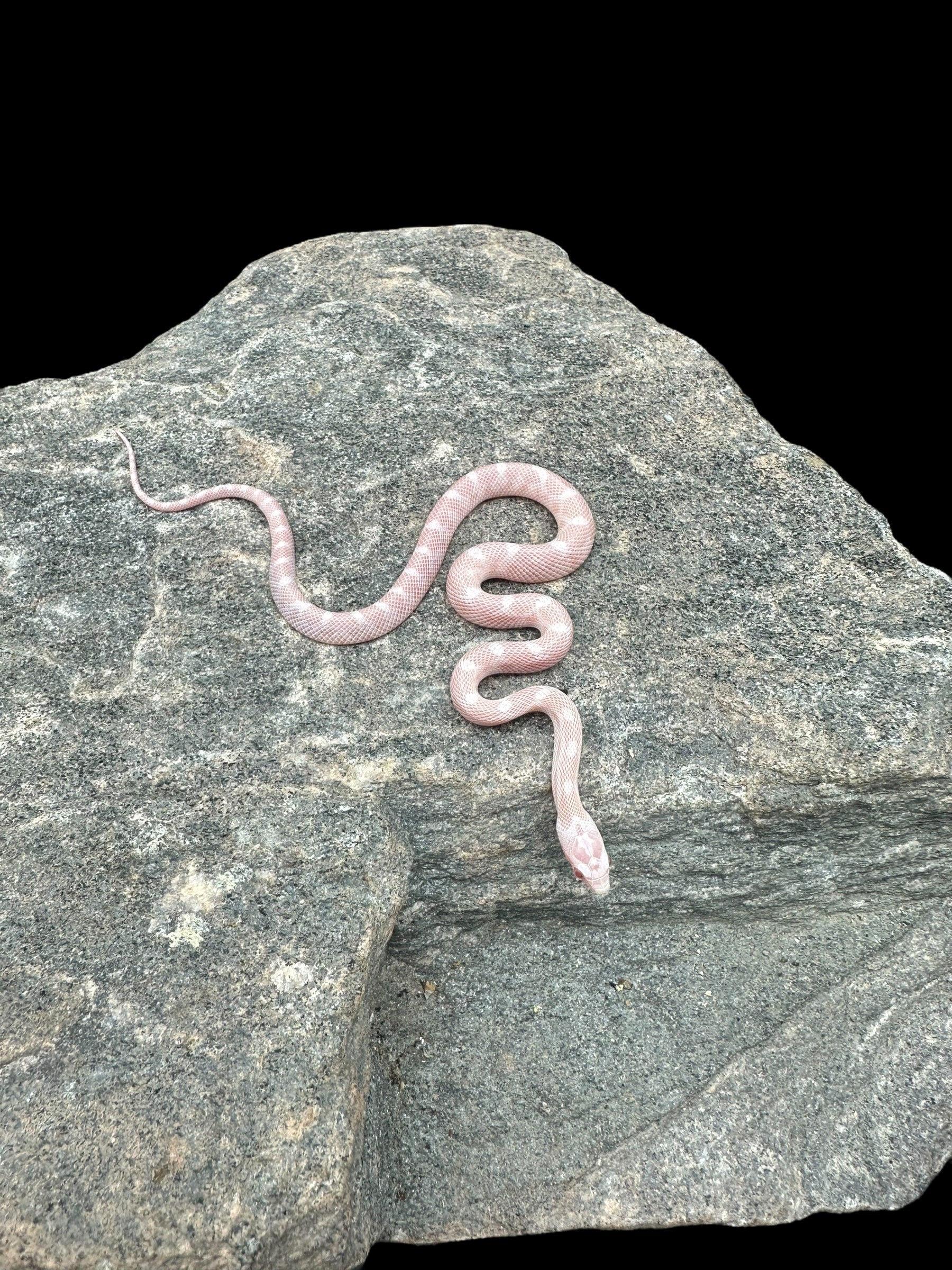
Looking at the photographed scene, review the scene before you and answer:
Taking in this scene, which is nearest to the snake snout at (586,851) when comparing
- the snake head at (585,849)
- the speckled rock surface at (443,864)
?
the snake head at (585,849)

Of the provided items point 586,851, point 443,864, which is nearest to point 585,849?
point 586,851

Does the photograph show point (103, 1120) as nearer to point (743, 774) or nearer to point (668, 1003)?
point (668, 1003)

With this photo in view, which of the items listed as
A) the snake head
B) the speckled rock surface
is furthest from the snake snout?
→ the speckled rock surface

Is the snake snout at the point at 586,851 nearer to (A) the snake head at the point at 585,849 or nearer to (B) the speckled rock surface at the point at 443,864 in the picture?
(A) the snake head at the point at 585,849

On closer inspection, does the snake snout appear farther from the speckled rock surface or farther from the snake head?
the speckled rock surface

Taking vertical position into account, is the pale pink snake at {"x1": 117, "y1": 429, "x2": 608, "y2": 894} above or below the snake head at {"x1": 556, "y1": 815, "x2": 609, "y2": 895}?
above

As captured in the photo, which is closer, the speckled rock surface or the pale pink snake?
Result: the speckled rock surface

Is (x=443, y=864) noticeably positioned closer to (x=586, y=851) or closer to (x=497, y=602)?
(x=586, y=851)
